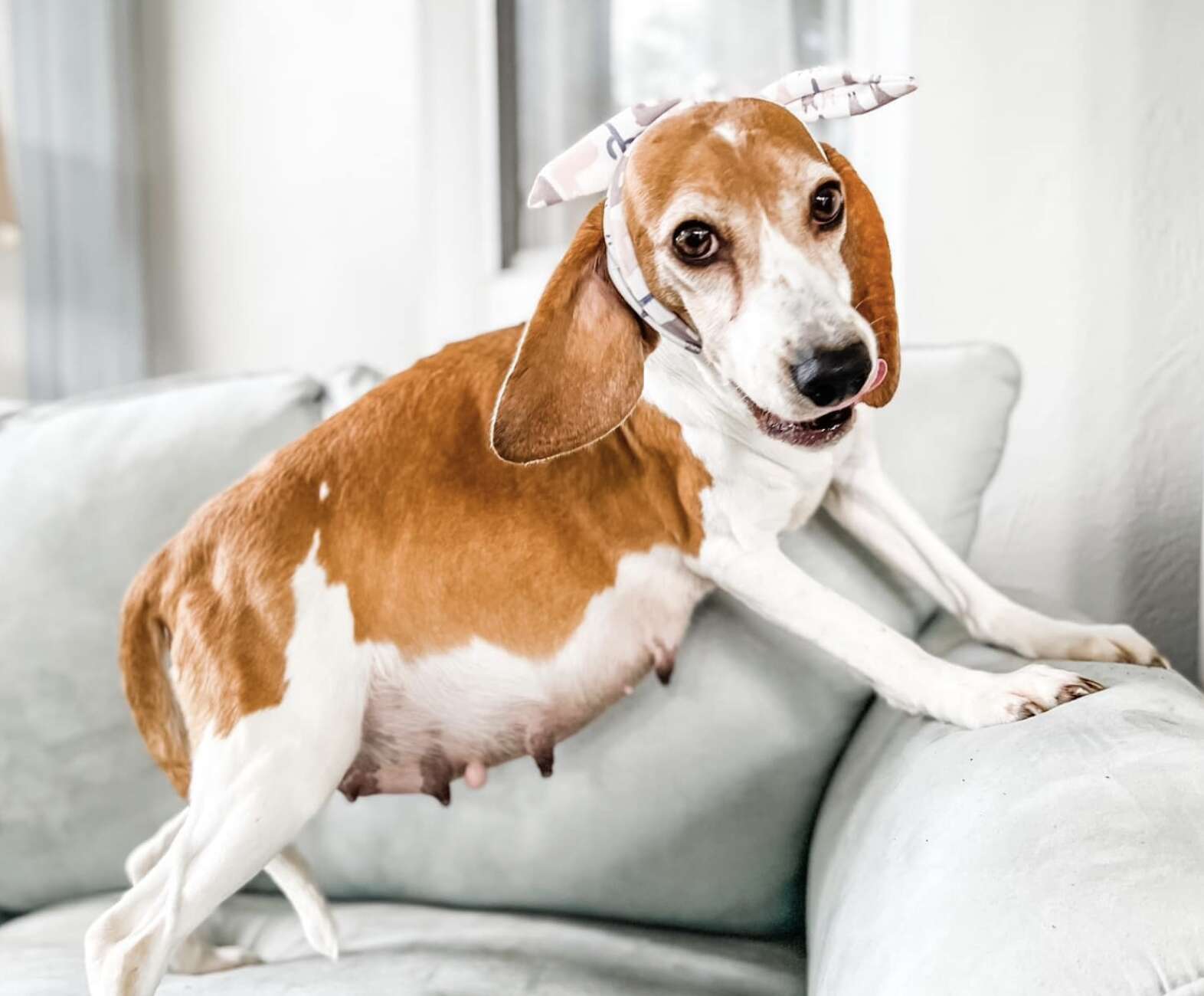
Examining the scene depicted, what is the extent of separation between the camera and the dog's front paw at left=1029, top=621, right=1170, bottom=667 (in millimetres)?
821

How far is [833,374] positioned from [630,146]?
→ 0.21m

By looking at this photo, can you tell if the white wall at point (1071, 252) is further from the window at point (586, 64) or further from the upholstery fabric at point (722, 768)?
the window at point (586, 64)

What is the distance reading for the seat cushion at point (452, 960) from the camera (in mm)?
911

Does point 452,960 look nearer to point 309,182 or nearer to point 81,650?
point 81,650

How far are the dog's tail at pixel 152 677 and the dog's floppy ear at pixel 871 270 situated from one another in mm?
579

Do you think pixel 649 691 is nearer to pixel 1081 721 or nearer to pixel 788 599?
pixel 788 599

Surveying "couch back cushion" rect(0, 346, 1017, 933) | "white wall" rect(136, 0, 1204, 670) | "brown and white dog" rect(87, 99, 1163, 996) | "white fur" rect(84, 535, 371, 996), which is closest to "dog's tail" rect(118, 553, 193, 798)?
"brown and white dog" rect(87, 99, 1163, 996)

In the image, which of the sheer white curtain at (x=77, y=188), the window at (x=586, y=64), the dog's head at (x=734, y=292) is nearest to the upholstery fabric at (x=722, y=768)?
the dog's head at (x=734, y=292)

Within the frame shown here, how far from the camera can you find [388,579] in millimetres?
847

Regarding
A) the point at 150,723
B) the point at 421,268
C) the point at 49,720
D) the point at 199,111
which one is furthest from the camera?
the point at 199,111

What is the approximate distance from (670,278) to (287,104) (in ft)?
5.23

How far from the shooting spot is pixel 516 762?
3.44ft

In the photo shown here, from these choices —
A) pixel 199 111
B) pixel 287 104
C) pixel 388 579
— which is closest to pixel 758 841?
pixel 388 579

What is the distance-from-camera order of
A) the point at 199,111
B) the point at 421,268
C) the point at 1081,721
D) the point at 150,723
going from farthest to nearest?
the point at 199,111
the point at 421,268
the point at 150,723
the point at 1081,721
